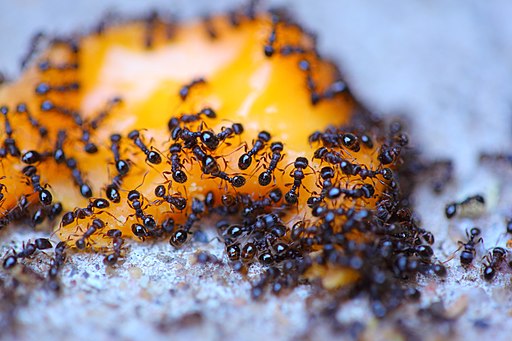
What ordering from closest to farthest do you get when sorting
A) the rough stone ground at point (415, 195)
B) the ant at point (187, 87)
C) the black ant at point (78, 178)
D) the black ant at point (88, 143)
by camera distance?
the rough stone ground at point (415, 195) < the black ant at point (78, 178) < the black ant at point (88, 143) < the ant at point (187, 87)

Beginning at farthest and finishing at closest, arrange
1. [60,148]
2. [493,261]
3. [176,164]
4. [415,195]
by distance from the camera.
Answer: [415,195] < [60,148] < [176,164] < [493,261]

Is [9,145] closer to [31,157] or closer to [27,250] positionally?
[31,157]

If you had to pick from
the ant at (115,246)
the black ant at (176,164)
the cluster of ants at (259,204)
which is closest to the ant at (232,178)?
the cluster of ants at (259,204)

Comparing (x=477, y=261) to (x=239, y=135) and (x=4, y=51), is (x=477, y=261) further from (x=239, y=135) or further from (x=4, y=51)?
(x=4, y=51)

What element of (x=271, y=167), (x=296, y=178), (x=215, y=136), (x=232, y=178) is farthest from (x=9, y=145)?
(x=296, y=178)

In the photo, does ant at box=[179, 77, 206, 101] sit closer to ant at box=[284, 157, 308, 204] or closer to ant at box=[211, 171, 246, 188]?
ant at box=[211, 171, 246, 188]

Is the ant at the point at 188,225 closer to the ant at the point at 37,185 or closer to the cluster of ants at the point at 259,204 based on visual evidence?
the cluster of ants at the point at 259,204
